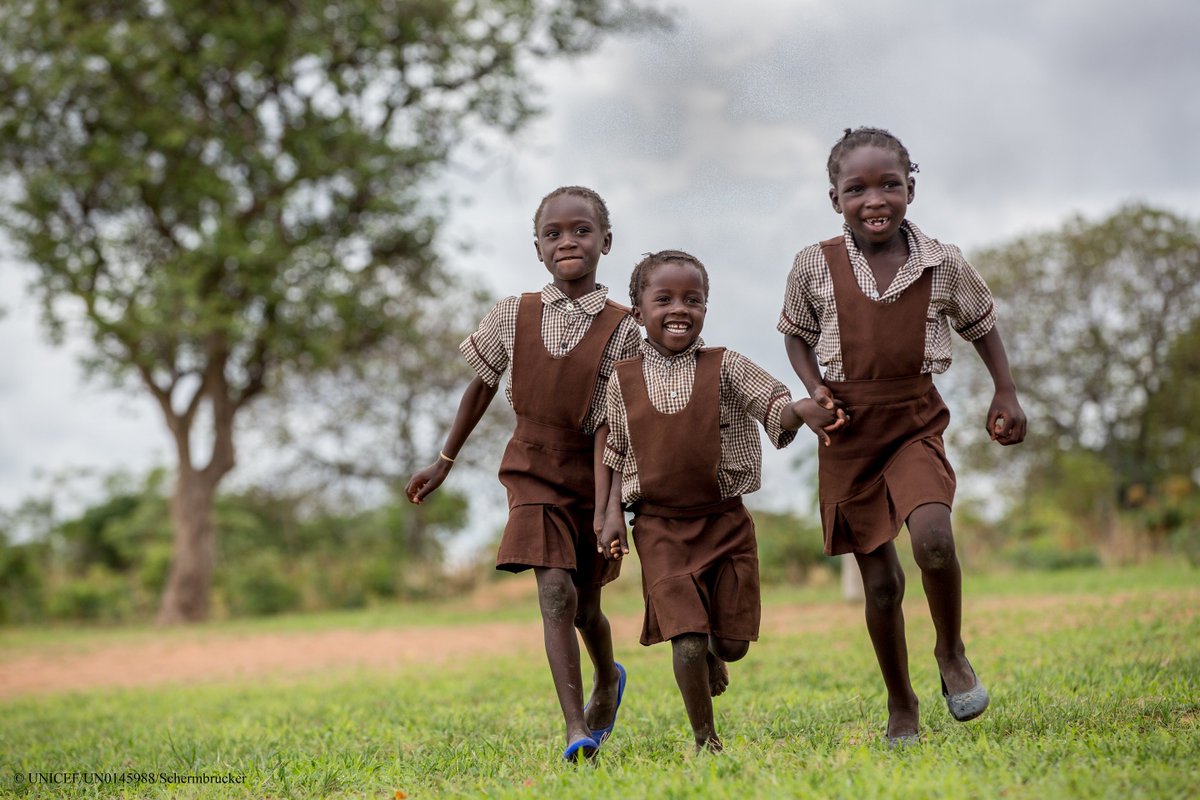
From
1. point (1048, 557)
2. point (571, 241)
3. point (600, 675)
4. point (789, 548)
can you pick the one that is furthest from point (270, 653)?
point (1048, 557)

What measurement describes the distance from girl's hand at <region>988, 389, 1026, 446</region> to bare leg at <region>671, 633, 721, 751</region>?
1206 millimetres

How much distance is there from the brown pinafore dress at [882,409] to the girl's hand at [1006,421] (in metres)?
0.16

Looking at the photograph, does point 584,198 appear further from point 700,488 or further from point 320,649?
point 320,649

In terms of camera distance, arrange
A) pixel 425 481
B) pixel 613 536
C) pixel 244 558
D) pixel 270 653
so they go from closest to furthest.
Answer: pixel 613 536
pixel 425 481
pixel 270 653
pixel 244 558

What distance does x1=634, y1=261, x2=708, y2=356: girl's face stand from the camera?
13.5 ft

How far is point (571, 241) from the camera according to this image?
4391 mm

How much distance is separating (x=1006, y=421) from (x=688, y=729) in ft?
6.26

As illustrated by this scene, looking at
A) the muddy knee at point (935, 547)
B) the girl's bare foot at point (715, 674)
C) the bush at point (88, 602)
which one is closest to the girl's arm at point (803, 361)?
the muddy knee at point (935, 547)

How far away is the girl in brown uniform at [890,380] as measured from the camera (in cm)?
396

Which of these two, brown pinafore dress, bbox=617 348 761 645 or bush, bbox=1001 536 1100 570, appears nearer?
brown pinafore dress, bbox=617 348 761 645

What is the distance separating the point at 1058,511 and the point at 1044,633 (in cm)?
1533

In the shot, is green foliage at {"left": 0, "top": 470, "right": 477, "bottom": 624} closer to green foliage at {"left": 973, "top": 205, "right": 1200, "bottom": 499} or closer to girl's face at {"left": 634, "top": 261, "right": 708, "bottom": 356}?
green foliage at {"left": 973, "top": 205, "right": 1200, "bottom": 499}

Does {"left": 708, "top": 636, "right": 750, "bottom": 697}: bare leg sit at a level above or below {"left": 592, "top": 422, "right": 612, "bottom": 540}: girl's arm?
below

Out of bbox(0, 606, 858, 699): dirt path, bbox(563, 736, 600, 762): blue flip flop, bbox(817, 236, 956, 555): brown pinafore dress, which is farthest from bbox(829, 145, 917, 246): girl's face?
bbox(0, 606, 858, 699): dirt path
